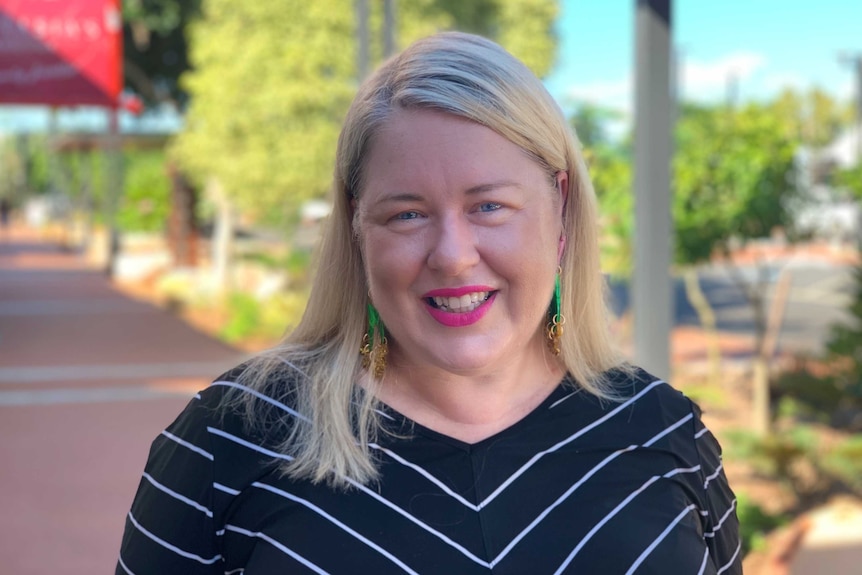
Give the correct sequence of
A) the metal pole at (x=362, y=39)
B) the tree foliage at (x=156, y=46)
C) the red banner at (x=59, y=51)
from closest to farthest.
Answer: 1. the metal pole at (x=362, y=39)
2. the red banner at (x=59, y=51)
3. the tree foliage at (x=156, y=46)

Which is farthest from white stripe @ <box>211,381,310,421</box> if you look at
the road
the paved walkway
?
the road

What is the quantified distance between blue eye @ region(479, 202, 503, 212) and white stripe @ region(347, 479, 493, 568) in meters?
0.46

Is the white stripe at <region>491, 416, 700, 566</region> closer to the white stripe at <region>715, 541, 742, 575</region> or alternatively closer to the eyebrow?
the white stripe at <region>715, 541, 742, 575</region>

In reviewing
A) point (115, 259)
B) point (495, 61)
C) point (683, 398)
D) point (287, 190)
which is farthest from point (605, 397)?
point (115, 259)

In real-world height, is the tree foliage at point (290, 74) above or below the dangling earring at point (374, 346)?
above

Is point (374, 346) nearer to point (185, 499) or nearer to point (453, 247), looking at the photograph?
point (453, 247)

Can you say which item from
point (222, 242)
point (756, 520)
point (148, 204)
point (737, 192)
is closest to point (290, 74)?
point (222, 242)

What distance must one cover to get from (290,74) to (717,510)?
1223 cm

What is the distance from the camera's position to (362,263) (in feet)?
6.02

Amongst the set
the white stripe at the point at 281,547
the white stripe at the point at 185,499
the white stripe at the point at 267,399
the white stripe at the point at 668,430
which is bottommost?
the white stripe at the point at 281,547

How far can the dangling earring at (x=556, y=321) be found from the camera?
1.89 metres

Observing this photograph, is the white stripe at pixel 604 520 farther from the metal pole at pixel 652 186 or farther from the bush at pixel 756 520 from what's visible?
the bush at pixel 756 520

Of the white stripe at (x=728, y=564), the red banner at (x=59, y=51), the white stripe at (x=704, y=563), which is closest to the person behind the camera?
the white stripe at (x=704, y=563)

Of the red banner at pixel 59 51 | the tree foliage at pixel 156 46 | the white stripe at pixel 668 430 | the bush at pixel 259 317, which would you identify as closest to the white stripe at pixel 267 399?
the white stripe at pixel 668 430
